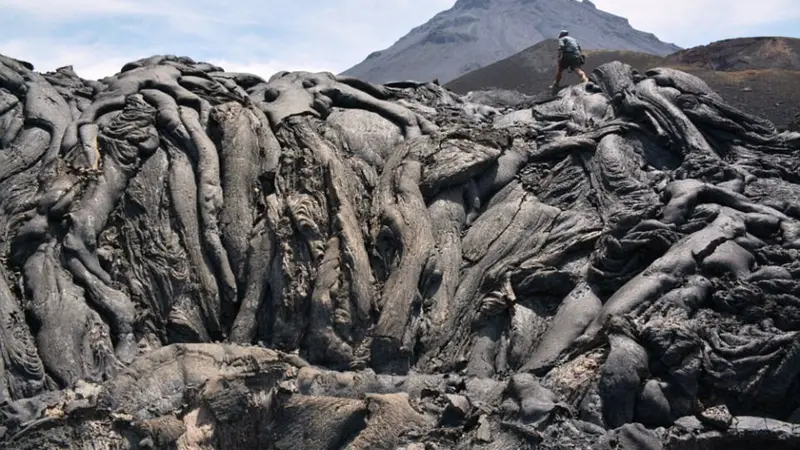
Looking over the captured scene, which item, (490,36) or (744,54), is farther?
(490,36)

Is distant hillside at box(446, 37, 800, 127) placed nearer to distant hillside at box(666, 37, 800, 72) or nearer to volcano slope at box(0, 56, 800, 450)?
distant hillside at box(666, 37, 800, 72)

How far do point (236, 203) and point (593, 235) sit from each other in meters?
3.19

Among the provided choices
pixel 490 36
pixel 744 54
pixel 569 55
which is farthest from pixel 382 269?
pixel 490 36

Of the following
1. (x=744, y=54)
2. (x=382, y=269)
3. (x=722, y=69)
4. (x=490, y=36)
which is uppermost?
(x=490, y=36)

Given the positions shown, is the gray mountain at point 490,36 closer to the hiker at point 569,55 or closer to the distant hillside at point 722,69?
the distant hillside at point 722,69

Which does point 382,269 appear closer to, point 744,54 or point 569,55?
point 569,55

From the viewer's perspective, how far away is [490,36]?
215 ft

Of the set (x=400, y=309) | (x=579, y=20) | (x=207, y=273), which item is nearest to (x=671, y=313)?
(x=400, y=309)

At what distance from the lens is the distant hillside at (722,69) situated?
2617cm

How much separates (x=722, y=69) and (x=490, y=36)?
29.0m

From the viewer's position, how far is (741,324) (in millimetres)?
6883

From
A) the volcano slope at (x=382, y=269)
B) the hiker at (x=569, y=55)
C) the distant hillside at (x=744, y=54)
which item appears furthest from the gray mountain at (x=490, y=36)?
the volcano slope at (x=382, y=269)

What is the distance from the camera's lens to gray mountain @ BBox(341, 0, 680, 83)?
5653cm

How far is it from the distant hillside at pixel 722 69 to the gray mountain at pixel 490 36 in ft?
48.6
